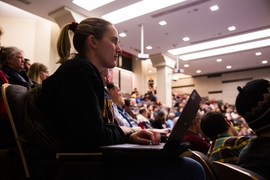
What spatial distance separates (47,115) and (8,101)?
0.21m

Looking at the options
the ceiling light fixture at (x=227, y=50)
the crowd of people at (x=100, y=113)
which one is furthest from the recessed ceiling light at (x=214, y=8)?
the crowd of people at (x=100, y=113)

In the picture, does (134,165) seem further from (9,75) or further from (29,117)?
(9,75)

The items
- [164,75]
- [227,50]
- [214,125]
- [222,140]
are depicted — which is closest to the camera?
[222,140]

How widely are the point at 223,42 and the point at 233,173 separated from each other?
9103mm

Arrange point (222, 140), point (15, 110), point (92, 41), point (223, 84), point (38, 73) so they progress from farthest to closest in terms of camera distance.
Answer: point (223, 84) < point (38, 73) < point (222, 140) < point (92, 41) < point (15, 110)

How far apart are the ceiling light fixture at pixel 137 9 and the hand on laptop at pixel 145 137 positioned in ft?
18.8

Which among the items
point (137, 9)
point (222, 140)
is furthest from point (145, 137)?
point (137, 9)

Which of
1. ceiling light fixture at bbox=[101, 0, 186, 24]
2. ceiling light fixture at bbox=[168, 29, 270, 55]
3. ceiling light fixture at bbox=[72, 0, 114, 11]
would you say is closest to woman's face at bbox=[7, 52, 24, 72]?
ceiling light fixture at bbox=[72, 0, 114, 11]

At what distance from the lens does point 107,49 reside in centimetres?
114

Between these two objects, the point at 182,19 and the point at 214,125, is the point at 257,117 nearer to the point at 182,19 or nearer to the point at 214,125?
the point at 214,125

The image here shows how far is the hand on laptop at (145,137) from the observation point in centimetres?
89

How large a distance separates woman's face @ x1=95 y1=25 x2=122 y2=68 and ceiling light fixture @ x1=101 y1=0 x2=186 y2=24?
5.36 meters

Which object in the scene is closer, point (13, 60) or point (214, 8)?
point (13, 60)

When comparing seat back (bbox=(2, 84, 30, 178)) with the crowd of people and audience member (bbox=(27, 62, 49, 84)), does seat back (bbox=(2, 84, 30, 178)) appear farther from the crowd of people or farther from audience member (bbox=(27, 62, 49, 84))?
audience member (bbox=(27, 62, 49, 84))
